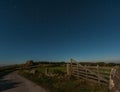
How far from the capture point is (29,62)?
6894 cm

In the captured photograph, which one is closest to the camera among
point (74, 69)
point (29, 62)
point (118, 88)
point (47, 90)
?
point (118, 88)

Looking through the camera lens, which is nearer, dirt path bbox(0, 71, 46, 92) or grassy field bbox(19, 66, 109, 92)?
grassy field bbox(19, 66, 109, 92)

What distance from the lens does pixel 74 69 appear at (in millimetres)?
25594

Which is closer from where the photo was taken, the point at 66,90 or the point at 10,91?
the point at 66,90

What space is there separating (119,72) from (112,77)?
0.94 feet

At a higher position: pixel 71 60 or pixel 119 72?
pixel 71 60

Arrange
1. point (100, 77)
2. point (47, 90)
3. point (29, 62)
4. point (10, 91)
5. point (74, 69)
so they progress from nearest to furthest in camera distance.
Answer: point (47, 90)
point (10, 91)
point (100, 77)
point (74, 69)
point (29, 62)

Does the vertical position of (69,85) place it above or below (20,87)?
above

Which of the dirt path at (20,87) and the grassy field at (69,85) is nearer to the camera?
the grassy field at (69,85)

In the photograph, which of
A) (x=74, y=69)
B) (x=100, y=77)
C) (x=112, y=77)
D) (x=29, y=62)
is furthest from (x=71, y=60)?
(x=29, y=62)

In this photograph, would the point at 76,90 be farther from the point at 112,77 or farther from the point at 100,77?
the point at 112,77

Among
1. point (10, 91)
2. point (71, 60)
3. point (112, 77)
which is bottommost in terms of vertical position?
point (10, 91)

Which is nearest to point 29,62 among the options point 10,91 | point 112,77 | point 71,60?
point 71,60

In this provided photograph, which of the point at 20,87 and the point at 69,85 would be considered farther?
the point at 20,87
